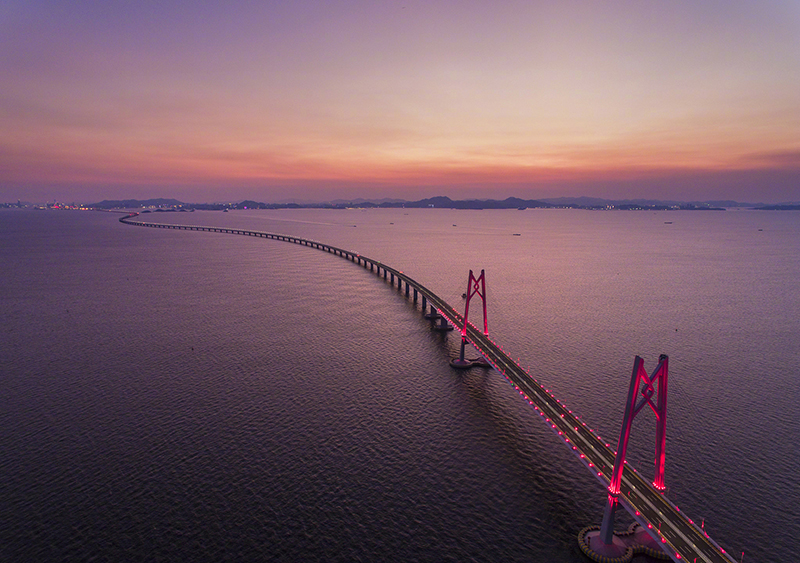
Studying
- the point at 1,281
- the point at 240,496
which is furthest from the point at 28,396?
the point at 1,281

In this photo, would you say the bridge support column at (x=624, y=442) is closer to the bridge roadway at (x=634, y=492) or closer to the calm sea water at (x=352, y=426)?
the bridge roadway at (x=634, y=492)

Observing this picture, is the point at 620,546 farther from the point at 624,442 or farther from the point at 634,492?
the point at 624,442

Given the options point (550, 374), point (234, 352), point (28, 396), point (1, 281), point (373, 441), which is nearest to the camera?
point (373, 441)

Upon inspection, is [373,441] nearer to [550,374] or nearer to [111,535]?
[111,535]

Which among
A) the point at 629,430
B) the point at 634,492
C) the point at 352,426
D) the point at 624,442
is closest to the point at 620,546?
the point at 634,492

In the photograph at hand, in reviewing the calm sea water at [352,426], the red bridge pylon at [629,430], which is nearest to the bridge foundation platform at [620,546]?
the red bridge pylon at [629,430]

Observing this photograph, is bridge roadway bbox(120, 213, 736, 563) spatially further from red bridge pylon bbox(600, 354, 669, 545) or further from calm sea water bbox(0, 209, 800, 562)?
calm sea water bbox(0, 209, 800, 562)

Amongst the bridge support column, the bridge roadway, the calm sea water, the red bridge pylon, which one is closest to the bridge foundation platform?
the bridge support column
